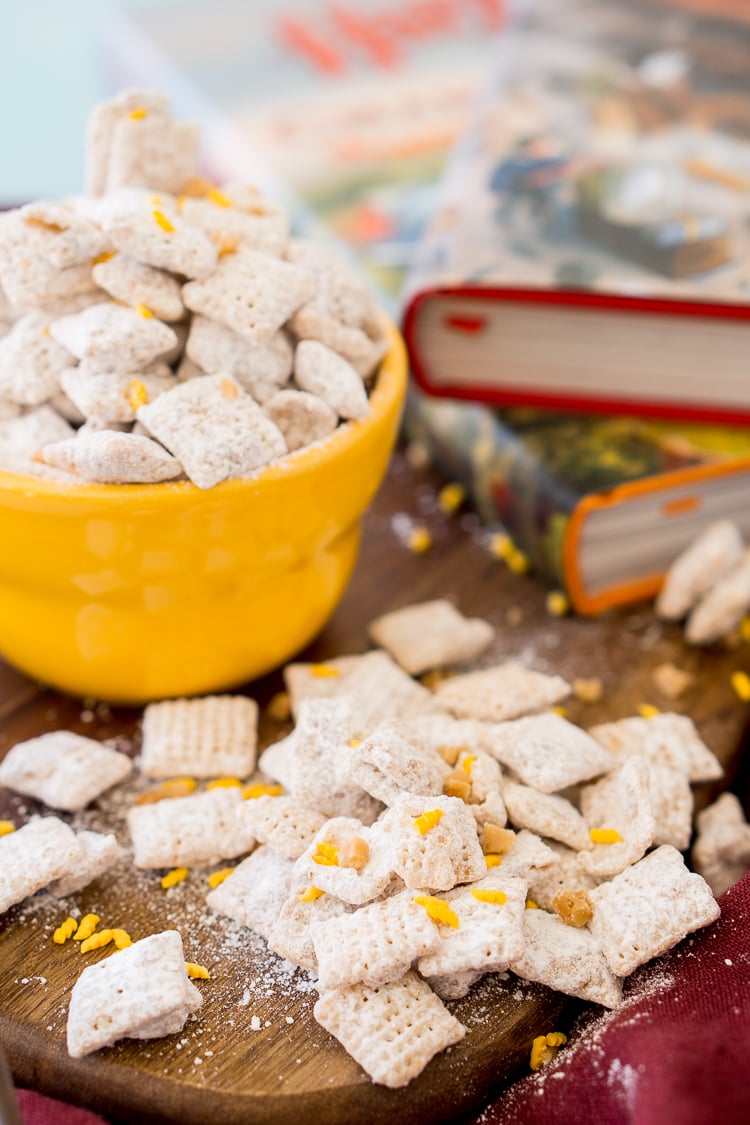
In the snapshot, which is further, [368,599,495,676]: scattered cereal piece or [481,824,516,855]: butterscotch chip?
[368,599,495,676]: scattered cereal piece

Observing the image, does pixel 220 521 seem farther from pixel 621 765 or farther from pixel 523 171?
pixel 523 171

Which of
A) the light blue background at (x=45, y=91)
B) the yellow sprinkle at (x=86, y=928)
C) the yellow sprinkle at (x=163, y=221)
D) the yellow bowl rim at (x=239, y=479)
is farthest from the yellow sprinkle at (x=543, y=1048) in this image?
the light blue background at (x=45, y=91)

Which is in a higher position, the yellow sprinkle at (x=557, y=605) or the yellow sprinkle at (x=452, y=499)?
the yellow sprinkle at (x=452, y=499)

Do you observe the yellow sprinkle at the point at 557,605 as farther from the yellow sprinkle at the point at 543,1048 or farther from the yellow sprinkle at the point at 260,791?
the yellow sprinkle at the point at 543,1048

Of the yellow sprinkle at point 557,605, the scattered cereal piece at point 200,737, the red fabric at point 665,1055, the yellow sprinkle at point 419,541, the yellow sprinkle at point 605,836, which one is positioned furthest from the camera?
the yellow sprinkle at point 419,541

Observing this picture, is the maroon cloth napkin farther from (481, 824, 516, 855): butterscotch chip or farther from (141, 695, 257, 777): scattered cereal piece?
(141, 695, 257, 777): scattered cereal piece

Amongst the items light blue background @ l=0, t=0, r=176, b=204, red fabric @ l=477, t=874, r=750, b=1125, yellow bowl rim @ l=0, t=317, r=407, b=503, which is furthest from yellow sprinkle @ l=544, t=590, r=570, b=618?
light blue background @ l=0, t=0, r=176, b=204
